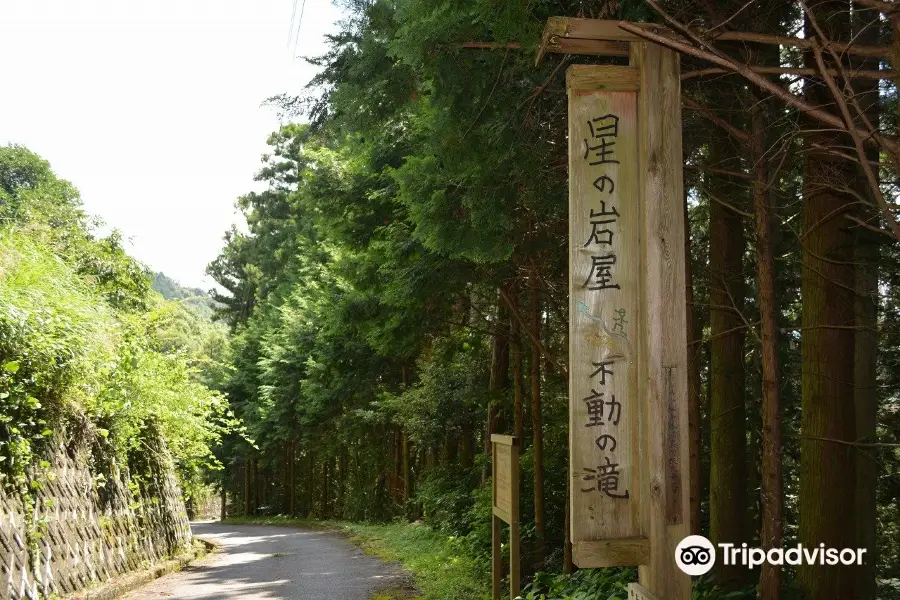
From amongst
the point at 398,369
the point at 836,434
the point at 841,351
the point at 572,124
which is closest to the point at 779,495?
the point at 836,434

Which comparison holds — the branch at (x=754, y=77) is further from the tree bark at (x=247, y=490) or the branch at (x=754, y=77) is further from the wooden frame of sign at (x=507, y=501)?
the tree bark at (x=247, y=490)

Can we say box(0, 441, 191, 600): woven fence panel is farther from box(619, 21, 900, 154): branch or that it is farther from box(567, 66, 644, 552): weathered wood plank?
box(619, 21, 900, 154): branch

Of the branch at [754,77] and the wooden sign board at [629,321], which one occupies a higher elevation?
the branch at [754,77]

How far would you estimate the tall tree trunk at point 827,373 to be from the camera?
5.94m

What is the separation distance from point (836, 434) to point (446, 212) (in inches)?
169

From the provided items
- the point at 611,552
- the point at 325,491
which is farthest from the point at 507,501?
the point at 325,491

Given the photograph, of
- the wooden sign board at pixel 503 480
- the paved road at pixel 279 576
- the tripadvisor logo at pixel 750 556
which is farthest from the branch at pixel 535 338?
the paved road at pixel 279 576

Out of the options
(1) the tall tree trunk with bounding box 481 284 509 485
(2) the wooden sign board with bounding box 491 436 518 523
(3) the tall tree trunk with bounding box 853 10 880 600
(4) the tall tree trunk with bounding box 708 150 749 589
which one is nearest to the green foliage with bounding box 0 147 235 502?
(2) the wooden sign board with bounding box 491 436 518 523

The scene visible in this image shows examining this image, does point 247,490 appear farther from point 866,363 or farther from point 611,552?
point 611,552

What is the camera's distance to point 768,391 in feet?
17.6

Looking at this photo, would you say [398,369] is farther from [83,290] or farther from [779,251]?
[779,251]

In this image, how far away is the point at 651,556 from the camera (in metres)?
4.13

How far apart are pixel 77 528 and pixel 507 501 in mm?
5133

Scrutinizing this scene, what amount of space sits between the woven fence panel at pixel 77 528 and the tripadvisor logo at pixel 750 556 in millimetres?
6097
